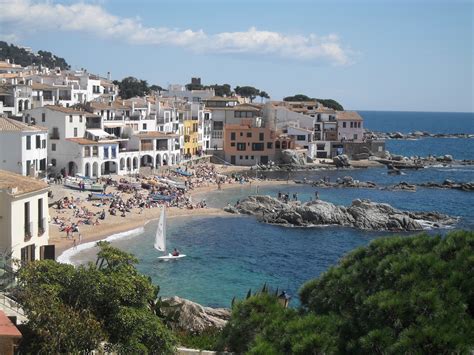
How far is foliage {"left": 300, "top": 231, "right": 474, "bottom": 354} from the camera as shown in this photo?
1033 centimetres

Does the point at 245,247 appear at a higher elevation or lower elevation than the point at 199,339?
lower

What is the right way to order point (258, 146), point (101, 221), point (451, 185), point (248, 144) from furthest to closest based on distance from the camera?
point (258, 146) < point (248, 144) < point (451, 185) < point (101, 221)

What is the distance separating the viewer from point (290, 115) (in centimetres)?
10431

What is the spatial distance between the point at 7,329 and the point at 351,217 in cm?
4629

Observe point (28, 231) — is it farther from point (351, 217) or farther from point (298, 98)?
point (298, 98)

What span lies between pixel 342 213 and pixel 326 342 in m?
45.6

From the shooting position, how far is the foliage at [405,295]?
10328 mm

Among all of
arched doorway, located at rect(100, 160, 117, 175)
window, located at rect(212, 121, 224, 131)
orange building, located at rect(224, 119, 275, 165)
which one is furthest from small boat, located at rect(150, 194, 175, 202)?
window, located at rect(212, 121, 224, 131)

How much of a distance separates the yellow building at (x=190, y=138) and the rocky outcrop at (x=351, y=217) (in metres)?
31.6

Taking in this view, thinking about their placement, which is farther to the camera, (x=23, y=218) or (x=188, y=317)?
(x=188, y=317)

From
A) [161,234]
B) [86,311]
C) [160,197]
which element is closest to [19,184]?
[86,311]

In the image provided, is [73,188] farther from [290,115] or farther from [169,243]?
[290,115]

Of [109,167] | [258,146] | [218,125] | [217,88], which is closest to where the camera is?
[109,167]

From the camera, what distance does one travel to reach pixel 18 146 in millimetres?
53312
